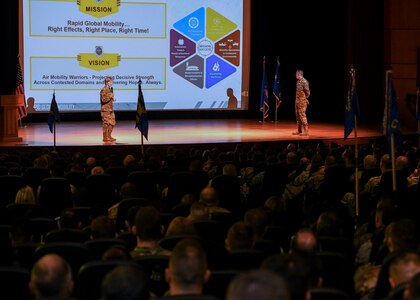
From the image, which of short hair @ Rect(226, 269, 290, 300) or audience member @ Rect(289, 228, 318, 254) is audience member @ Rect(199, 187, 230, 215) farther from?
short hair @ Rect(226, 269, 290, 300)

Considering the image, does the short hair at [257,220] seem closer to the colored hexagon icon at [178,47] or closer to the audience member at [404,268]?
the audience member at [404,268]

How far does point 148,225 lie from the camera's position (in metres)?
5.07

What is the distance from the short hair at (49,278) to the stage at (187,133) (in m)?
11.8

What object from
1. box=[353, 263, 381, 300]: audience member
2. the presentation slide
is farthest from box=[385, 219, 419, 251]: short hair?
the presentation slide

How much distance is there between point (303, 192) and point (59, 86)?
1156 centimetres

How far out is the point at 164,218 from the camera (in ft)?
21.1

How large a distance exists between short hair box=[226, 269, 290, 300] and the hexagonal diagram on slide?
18471mm

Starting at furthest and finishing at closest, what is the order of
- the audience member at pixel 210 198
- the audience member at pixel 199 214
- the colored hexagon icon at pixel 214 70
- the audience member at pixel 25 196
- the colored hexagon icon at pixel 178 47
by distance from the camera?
the colored hexagon icon at pixel 214 70
the colored hexagon icon at pixel 178 47
the audience member at pixel 25 196
the audience member at pixel 210 198
the audience member at pixel 199 214

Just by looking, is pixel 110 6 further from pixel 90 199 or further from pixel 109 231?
pixel 109 231

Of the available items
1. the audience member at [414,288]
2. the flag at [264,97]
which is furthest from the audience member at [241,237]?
the flag at [264,97]

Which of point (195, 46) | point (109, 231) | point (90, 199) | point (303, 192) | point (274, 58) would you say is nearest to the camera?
point (109, 231)

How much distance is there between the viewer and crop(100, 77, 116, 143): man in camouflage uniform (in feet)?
52.9

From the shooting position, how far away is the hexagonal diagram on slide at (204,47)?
20.9 metres

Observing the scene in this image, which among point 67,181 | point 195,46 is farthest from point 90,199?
point 195,46
